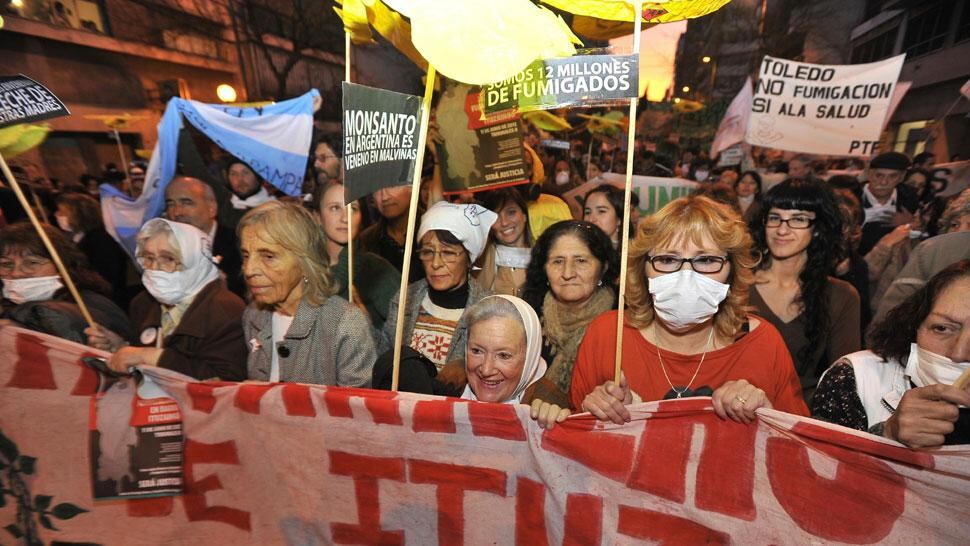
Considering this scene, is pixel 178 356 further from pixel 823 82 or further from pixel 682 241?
pixel 823 82

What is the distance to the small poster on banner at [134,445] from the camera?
204 cm

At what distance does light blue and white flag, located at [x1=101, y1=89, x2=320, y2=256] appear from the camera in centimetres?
476

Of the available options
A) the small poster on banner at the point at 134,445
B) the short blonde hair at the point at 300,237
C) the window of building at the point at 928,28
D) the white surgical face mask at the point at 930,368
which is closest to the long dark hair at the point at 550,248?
the short blonde hair at the point at 300,237

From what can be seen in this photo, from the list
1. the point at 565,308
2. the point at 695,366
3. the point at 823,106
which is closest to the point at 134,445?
the point at 565,308

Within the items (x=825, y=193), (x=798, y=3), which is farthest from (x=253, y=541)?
(x=798, y=3)

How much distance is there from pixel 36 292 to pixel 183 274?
97 centimetres

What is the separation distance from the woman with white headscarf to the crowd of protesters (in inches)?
0.4

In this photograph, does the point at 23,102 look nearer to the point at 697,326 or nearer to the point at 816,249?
the point at 697,326

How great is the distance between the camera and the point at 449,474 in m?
1.81

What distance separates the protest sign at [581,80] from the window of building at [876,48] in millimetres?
25703

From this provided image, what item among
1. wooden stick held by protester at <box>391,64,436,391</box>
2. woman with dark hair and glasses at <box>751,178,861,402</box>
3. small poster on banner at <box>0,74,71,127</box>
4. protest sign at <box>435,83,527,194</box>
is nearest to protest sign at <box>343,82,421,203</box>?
wooden stick held by protester at <box>391,64,436,391</box>

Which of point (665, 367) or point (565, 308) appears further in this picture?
point (565, 308)

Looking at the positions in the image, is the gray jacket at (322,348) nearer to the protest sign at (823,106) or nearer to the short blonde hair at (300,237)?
the short blonde hair at (300,237)

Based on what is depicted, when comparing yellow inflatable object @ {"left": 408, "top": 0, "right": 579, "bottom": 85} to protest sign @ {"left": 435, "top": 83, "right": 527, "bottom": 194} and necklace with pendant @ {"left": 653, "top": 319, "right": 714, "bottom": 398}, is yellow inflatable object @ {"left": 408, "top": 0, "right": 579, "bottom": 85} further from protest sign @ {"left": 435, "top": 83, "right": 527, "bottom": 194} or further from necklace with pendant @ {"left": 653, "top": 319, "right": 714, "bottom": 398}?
protest sign @ {"left": 435, "top": 83, "right": 527, "bottom": 194}
